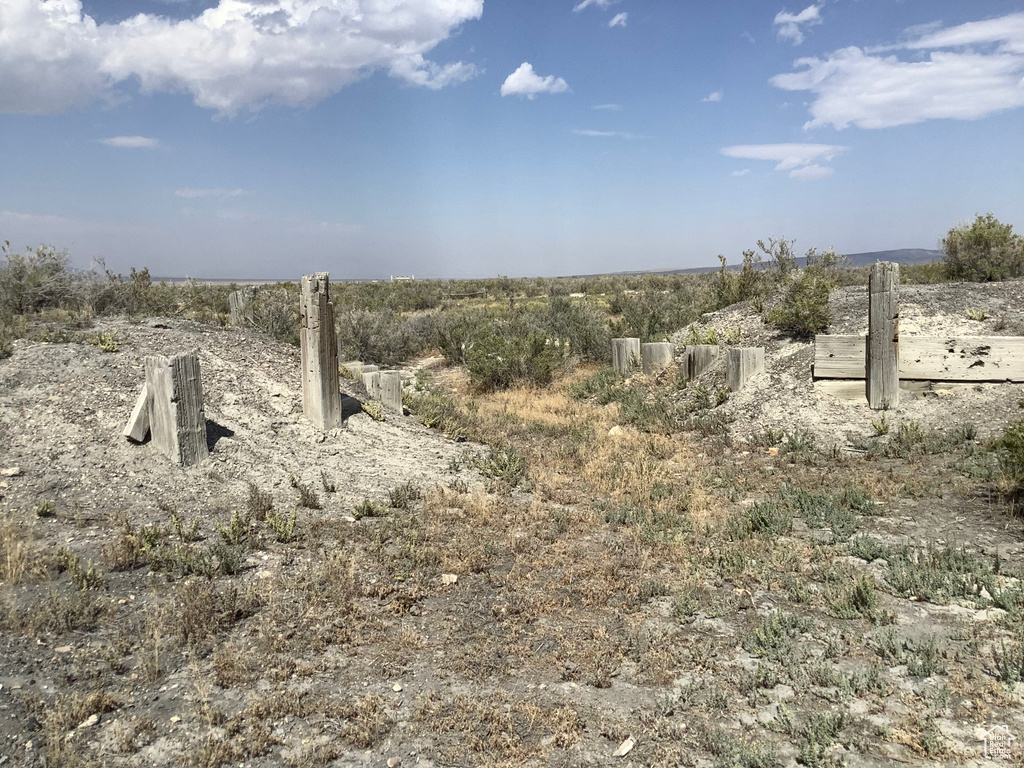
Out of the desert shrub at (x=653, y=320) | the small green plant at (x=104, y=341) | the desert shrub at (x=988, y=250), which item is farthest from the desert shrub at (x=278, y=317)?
the desert shrub at (x=988, y=250)

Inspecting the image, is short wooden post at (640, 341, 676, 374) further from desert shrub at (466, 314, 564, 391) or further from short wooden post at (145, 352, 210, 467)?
short wooden post at (145, 352, 210, 467)

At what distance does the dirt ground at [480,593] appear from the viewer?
3521mm

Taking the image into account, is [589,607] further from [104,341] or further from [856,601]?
[104,341]

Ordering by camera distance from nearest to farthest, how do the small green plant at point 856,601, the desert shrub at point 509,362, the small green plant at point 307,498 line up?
the small green plant at point 856,601, the small green plant at point 307,498, the desert shrub at point 509,362

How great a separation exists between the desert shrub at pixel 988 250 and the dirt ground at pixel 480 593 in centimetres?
753

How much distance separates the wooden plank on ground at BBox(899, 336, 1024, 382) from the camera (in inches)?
349

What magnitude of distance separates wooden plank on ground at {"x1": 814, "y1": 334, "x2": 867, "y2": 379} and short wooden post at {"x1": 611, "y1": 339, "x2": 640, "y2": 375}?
3.77m

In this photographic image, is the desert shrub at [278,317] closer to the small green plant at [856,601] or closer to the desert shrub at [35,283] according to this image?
the desert shrub at [35,283]

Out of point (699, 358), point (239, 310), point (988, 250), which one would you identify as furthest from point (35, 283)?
point (988, 250)

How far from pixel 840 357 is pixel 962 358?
141 cm

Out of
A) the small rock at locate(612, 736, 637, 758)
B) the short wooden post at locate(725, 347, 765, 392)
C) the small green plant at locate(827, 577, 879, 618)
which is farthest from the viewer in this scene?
the short wooden post at locate(725, 347, 765, 392)

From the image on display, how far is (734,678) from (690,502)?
304 cm

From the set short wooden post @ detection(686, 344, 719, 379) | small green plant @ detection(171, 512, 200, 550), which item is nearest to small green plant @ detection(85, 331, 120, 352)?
small green plant @ detection(171, 512, 200, 550)

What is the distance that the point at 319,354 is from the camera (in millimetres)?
8258
